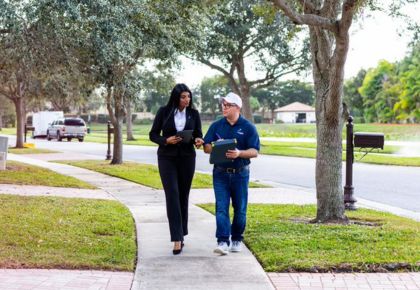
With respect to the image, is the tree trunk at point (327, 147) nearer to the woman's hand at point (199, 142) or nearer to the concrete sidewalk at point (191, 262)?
the concrete sidewalk at point (191, 262)

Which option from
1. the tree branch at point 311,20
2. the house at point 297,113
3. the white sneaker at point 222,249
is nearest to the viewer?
the white sneaker at point 222,249

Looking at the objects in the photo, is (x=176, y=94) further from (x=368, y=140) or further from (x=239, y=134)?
(x=368, y=140)

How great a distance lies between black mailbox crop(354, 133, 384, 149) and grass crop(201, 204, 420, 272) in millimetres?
1841

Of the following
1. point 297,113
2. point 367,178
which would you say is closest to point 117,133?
point 367,178

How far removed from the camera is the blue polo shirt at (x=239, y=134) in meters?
6.91

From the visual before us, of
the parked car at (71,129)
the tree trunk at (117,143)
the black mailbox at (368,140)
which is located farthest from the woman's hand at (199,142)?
the parked car at (71,129)

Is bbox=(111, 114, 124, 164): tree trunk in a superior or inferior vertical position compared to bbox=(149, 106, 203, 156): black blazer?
inferior

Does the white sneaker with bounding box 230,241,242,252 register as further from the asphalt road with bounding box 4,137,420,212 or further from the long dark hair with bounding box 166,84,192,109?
the asphalt road with bounding box 4,137,420,212

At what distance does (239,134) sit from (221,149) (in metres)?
0.43

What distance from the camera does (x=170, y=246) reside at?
7.25 m

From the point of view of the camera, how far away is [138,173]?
685 inches

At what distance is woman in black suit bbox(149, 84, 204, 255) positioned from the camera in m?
6.99

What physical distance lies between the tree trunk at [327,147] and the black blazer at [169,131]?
2266 mm

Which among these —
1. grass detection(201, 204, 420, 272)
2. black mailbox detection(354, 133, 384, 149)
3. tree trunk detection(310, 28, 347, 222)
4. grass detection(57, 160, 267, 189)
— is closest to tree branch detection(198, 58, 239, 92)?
grass detection(57, 160, 267, 189)
